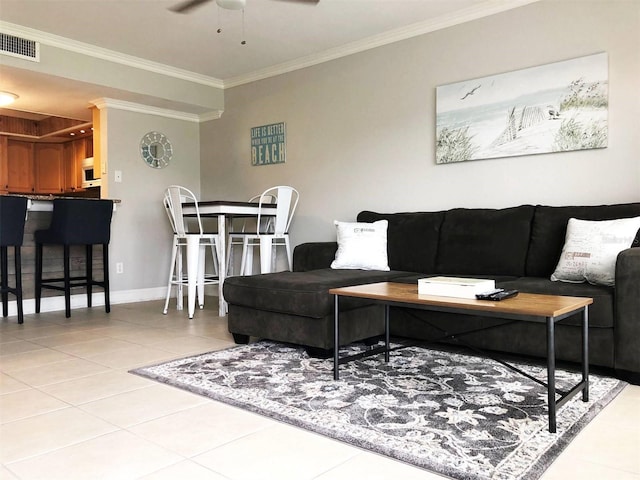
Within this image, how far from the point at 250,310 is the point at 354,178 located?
1909mm

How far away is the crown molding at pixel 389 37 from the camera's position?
12.4 feet

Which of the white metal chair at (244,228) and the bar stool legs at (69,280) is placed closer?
the bar stool legs at (69,280)

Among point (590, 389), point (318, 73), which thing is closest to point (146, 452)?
point (590, 389)

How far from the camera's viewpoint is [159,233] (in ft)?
19.1

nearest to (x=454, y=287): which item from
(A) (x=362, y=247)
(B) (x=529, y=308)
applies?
(B) (x=529, y=308)

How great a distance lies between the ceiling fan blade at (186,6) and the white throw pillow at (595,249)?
9.37ft

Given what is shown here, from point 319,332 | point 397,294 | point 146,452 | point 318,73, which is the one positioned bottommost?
point 146,452

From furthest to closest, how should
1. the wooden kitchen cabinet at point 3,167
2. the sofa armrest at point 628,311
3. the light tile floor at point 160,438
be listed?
the wooden kitchen cabinet at point 3,167 → the sofa armrest at point 628,311 → the light tile floor at point 160,438

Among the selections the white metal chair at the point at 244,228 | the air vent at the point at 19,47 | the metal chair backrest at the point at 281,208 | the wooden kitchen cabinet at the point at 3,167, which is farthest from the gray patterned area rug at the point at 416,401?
the wooden kitchen cabinet at the point at 3,167

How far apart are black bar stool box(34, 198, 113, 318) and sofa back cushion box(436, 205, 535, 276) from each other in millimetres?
2978

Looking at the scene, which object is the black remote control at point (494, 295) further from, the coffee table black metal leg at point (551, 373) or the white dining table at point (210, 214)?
the white dining table at point (210, 214)

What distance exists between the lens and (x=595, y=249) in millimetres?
2746

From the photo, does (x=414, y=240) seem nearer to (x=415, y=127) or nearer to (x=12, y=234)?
(x=415, y=127)

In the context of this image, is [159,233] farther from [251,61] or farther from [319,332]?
[319,332]
